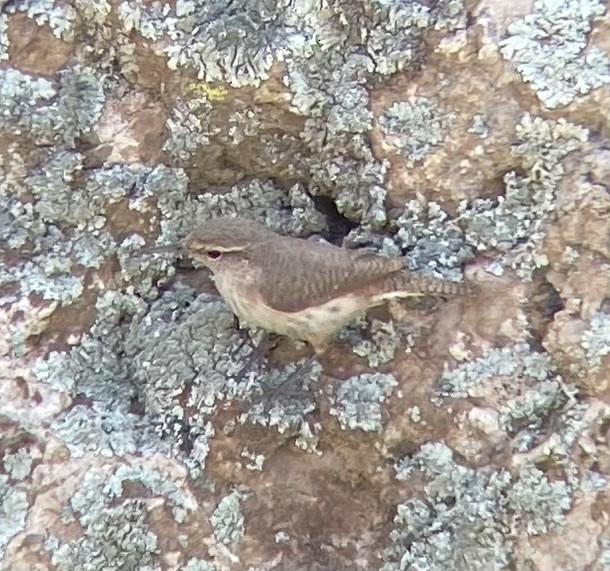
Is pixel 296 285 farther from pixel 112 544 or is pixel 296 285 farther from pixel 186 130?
pixel 112 544

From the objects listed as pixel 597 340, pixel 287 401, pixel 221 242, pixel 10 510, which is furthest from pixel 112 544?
pixel 597 340

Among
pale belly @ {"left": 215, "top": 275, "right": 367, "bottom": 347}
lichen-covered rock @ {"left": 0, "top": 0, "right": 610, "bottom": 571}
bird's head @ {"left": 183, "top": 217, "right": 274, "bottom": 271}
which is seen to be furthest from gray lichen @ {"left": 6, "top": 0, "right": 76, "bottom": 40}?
pale belly @ {"left": 215, "top": 275, "right": 367, "bottom": 347}

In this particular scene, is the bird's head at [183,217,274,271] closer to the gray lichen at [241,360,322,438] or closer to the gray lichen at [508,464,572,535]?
the gray lichen at [241,360,322,438]

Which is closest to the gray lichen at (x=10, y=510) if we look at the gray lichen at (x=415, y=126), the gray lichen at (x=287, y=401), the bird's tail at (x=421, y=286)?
the gray lichen at (x=287, y=401)

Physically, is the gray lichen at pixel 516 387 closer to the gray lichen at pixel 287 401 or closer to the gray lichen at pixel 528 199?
the gray lichen at pixel 528 199

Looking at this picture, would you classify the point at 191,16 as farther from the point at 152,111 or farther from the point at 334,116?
the point at 334,116

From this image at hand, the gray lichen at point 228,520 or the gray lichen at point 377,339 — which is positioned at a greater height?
the gray lichen at point 377,339
